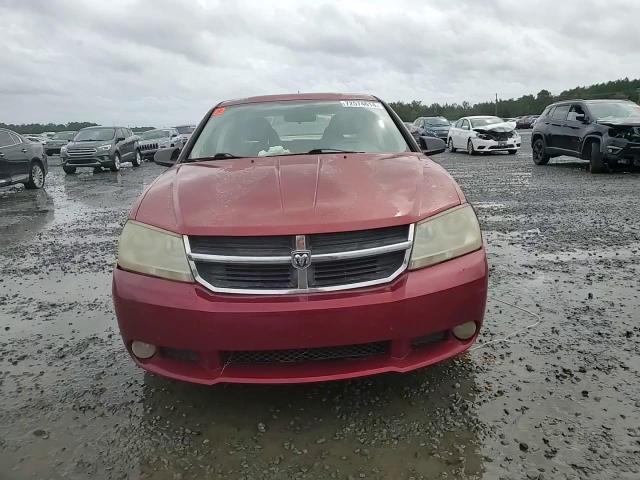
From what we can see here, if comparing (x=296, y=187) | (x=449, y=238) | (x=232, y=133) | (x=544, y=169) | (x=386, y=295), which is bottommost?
(x=544, y=169)

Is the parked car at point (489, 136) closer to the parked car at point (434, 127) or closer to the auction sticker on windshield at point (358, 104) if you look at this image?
the parked car at point (434, 127)

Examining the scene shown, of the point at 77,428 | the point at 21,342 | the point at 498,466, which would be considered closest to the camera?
the point at 498,466

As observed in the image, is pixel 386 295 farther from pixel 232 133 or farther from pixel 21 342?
pixel 21 342

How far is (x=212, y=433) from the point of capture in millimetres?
2287

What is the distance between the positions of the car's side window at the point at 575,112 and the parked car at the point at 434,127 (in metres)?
13.9

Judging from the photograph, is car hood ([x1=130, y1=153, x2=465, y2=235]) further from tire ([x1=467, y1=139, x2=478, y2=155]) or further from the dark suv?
tire ([x1=467, y1=139, x2=478, y2=155])

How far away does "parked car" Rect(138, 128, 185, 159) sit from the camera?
79.6 feet

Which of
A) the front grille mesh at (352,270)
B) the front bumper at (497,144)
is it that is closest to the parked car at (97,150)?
the front bumper at (497,144)

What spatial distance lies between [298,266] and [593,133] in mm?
12003

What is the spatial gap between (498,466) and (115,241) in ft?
18.2

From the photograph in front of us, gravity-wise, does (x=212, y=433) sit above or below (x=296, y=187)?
below

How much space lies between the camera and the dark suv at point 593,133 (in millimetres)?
11398

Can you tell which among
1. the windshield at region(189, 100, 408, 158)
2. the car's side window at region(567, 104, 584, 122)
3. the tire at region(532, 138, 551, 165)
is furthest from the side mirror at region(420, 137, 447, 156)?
A: the tire at region(532, 138, 551, 165)

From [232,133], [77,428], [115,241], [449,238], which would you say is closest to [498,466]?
[449,238]
